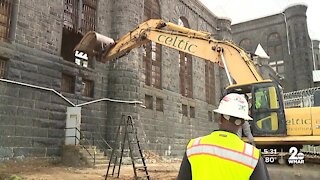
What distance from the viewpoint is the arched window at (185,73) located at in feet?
76.8

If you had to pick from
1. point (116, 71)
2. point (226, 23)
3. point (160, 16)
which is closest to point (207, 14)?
point (226, 23)

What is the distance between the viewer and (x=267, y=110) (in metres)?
8.04

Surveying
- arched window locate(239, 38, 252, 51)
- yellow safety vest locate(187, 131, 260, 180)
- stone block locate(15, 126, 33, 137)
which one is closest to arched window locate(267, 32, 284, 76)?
arched window locate(239, 38, 252, 51)

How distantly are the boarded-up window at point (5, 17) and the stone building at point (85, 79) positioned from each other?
0.04 meters

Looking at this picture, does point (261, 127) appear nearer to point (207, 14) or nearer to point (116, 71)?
point (116, 71)

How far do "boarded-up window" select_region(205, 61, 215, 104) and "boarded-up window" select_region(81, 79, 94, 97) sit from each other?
1278 centimetres

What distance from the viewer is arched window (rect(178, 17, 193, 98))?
2342 cm

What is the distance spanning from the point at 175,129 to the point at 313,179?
14318 mm

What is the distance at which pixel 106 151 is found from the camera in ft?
50.9

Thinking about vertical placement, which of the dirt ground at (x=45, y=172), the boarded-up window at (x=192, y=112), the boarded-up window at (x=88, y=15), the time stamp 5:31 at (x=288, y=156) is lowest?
the dirt ground at (x=45, y=172)

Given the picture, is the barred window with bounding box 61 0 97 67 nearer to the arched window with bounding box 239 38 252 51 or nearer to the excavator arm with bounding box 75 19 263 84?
the excavator arm with bounding box 75 19 263 84

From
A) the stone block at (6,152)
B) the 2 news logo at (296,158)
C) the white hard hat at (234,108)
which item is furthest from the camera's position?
the stone block at (6,152)

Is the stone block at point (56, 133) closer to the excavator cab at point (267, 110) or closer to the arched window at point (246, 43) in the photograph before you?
the excavator cab at point (267, 110)

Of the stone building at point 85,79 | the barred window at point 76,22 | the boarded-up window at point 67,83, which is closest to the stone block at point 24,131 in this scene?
the stone building at point 85,79
